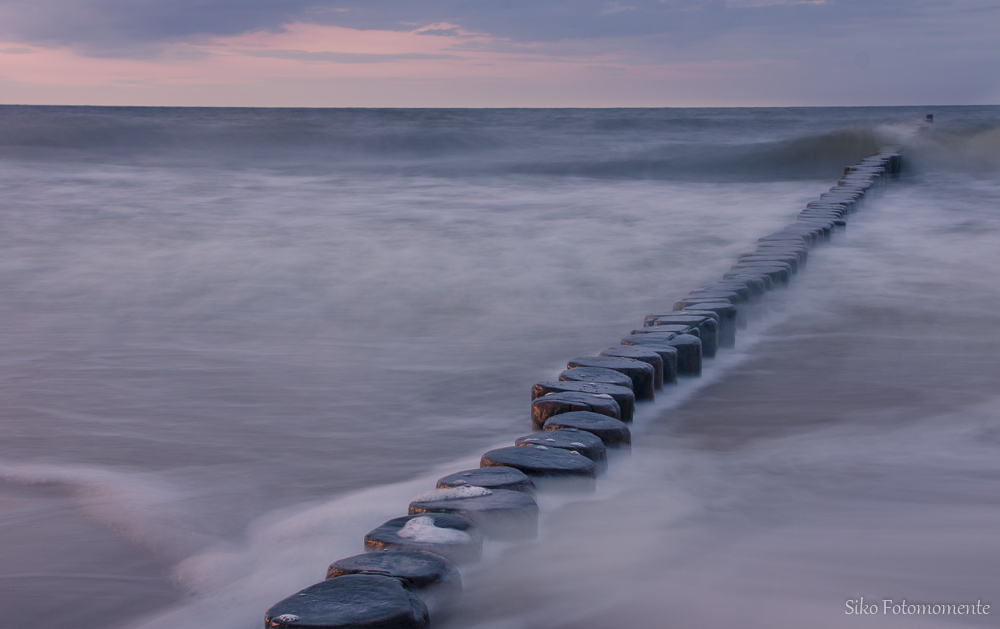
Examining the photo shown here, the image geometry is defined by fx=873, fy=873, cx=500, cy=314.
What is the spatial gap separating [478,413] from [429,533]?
1506 mm

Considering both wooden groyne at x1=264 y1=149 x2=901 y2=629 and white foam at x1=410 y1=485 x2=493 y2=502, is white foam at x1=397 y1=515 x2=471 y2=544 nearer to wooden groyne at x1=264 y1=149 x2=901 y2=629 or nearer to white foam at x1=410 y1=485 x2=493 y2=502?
wooden groyne at x1=264 y1=149 x2=901 y2=629

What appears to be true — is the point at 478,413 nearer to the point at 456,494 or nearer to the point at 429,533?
the point at 456,494

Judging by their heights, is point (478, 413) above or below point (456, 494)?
below

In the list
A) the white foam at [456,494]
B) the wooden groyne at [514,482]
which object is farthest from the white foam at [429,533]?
the white foam at [456,494]

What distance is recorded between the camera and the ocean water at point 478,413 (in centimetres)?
188

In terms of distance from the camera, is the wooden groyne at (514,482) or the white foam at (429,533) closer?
the wooden groyne at (514,482)

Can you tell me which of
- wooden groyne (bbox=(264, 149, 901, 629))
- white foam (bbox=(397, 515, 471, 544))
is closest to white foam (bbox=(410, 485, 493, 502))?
wooden groyne (bbox=(264, 149, 901, 629))

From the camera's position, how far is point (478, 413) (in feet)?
10.8

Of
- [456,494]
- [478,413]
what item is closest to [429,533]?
[456,494]

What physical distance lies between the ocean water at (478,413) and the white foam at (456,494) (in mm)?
129

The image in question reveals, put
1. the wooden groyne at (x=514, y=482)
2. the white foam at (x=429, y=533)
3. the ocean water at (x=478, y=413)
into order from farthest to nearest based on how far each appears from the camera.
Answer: the ocean water at (x=478, y=413)
the white foam at (x=429, y=533)
the wooden groyne at (x=514, y=482)

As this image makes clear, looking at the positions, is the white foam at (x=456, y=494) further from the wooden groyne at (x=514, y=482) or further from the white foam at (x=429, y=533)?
the white foam at (x=429, y=533)

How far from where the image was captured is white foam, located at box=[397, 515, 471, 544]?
5.82ft

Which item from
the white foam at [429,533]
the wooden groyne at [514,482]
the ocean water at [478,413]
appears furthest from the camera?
the ocean water at [478,413]
